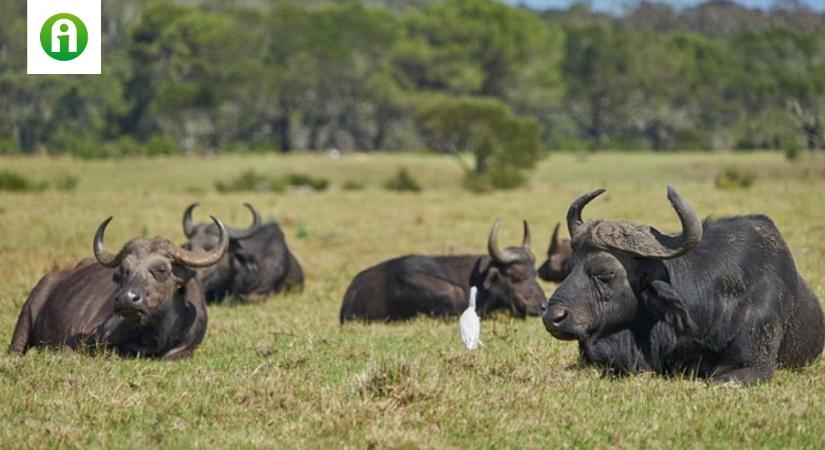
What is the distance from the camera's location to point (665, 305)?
7574 mm

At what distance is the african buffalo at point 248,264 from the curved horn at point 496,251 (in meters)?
3.33

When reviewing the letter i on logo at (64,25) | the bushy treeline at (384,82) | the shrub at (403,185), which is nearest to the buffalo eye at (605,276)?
the letter i on logo at (64,25)

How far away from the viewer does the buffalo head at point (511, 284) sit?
12.6 meters

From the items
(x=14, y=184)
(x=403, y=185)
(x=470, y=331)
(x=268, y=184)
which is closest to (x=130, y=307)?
(x=470, y=331)

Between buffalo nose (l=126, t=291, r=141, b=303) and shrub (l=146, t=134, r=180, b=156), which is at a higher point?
buffalo nose (l=126, t=291, r=141, b=303)

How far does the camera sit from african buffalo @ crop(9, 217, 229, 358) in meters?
8.96

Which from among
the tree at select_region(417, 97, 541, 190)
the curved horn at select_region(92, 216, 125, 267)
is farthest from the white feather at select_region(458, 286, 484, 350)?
the tree at select_region(417, 97, 541, 190)

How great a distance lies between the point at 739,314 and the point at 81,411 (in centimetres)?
372

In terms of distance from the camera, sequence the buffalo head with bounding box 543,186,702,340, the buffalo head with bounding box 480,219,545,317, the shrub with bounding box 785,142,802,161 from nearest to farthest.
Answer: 1. the buffalo head with bounding box 543,186,702,340
2. the buffalo head with bounding box 480,219,545,317
3. the shrub with bounding box 785,142,802,161

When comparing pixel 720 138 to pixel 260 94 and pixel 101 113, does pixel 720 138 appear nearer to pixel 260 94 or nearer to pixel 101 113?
pixel 260 94

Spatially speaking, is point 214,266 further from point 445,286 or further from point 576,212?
point 576,212

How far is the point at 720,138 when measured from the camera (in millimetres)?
75625

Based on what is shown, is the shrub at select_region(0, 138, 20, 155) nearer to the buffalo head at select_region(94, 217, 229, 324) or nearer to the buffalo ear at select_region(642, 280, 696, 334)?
the buffalo head at select_region(94, 217, 229, 324)

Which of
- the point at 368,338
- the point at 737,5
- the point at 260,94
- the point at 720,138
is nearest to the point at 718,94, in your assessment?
the point at 720,138
